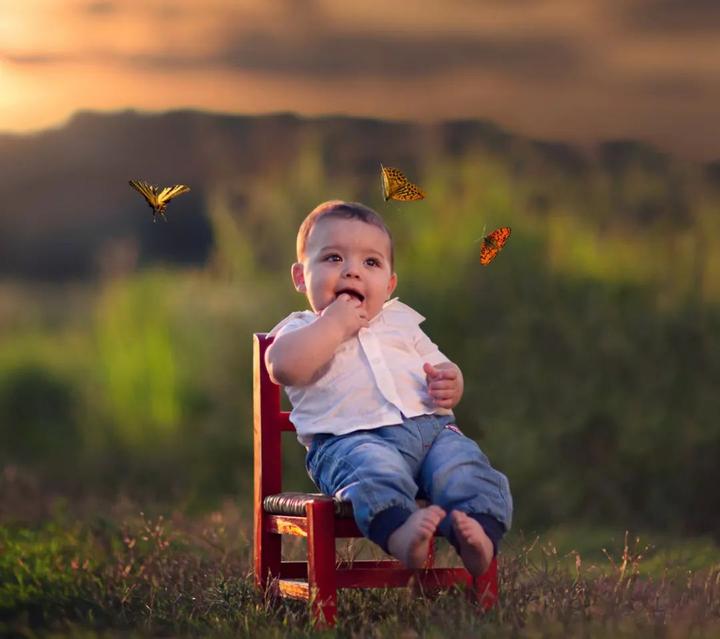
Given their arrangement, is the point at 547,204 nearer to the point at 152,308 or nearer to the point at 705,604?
the point at 152,308

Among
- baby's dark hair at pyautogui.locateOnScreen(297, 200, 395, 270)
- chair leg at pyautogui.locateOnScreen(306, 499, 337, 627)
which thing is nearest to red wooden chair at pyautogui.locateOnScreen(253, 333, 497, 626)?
chair leg at pyautogui.locateOnScreen(306, 499, 337, 627)

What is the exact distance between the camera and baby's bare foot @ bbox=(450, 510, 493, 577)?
3.30m

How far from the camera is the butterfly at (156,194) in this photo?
402 centimetres

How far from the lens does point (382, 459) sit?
3490 millimetres

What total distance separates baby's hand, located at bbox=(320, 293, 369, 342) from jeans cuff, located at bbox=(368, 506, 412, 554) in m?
0.55

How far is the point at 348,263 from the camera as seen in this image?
148 inches

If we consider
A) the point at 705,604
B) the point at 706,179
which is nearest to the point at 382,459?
the point at 705,604

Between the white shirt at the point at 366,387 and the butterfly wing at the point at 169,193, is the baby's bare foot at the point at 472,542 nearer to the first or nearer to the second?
the white shirt at the point at 366,387

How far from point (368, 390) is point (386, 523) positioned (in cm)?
50

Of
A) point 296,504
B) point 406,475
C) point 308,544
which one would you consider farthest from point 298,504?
point 406,475

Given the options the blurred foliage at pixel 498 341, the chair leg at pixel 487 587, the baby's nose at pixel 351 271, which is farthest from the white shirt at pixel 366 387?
the blurred foliage at pixel 498 341

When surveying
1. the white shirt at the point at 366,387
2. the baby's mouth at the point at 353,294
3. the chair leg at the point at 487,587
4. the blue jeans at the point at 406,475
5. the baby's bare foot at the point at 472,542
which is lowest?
the chair leg at the point at 487,587

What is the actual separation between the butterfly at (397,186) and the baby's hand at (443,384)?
59 cm

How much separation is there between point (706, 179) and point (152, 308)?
3243mm
